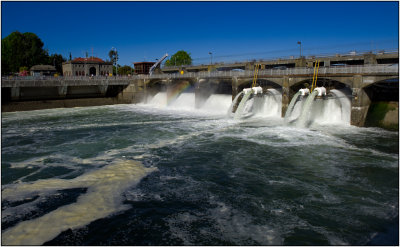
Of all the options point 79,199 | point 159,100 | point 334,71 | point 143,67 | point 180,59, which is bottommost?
point 79,199

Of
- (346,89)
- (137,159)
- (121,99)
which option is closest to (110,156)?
(137,159)

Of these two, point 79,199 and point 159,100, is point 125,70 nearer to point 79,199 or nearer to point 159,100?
point 159,100

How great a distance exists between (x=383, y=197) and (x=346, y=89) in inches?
1129

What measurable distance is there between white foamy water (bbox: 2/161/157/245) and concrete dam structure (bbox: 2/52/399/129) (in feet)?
89.5

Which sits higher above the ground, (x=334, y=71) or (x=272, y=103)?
(x=334, y=71)

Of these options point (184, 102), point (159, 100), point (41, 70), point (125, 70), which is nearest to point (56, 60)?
point (125, 70)

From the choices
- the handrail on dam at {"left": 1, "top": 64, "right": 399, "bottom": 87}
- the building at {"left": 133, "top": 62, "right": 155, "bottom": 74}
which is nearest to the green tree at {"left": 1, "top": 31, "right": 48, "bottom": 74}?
the building at {"left": 133, "top": 62, "right": 155, "bottom": 74}

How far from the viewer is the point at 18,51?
110125mm

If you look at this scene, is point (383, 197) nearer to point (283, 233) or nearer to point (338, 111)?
point (283, 233)

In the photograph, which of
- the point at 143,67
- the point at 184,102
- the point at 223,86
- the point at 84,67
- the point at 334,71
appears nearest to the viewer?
the point at 334,71

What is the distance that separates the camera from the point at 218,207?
14.9 metres

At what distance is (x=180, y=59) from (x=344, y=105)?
101 meters

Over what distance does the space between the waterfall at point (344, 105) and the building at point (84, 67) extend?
266ft

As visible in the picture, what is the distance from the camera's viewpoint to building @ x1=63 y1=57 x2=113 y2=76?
9706cm
